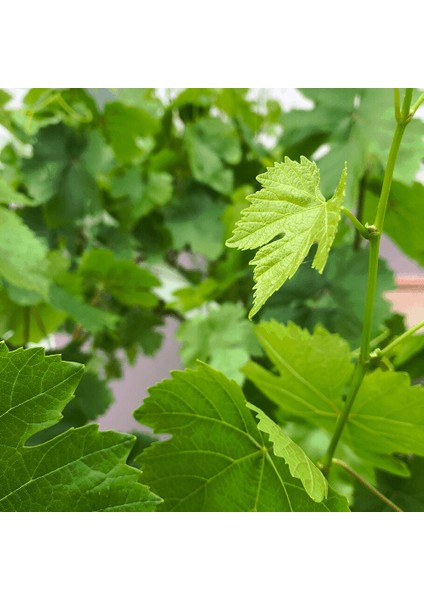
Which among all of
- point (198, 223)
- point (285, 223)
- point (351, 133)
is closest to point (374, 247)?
point (285, 223)

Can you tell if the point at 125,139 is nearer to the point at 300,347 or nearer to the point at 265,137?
the point at 265,137

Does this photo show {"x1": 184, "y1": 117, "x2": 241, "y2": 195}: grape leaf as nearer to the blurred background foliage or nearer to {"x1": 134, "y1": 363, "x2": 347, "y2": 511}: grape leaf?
the blurred background foliage

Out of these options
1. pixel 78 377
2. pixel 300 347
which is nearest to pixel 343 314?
pixel 300 347

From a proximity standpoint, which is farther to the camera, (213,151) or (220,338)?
(213,151)

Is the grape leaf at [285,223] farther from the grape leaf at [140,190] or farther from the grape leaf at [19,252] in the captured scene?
the grape leaf at [140,190]

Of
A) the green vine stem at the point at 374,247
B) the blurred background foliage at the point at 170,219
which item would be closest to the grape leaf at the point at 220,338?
the blurred background foliage at the point at 170,219

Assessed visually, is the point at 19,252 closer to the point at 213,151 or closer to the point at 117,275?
the point at 117,275

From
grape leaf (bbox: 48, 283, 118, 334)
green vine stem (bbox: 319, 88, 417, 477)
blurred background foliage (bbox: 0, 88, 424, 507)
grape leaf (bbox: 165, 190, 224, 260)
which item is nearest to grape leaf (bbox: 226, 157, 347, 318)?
green vine stem (bbox: 319, 88, 417, 477)
